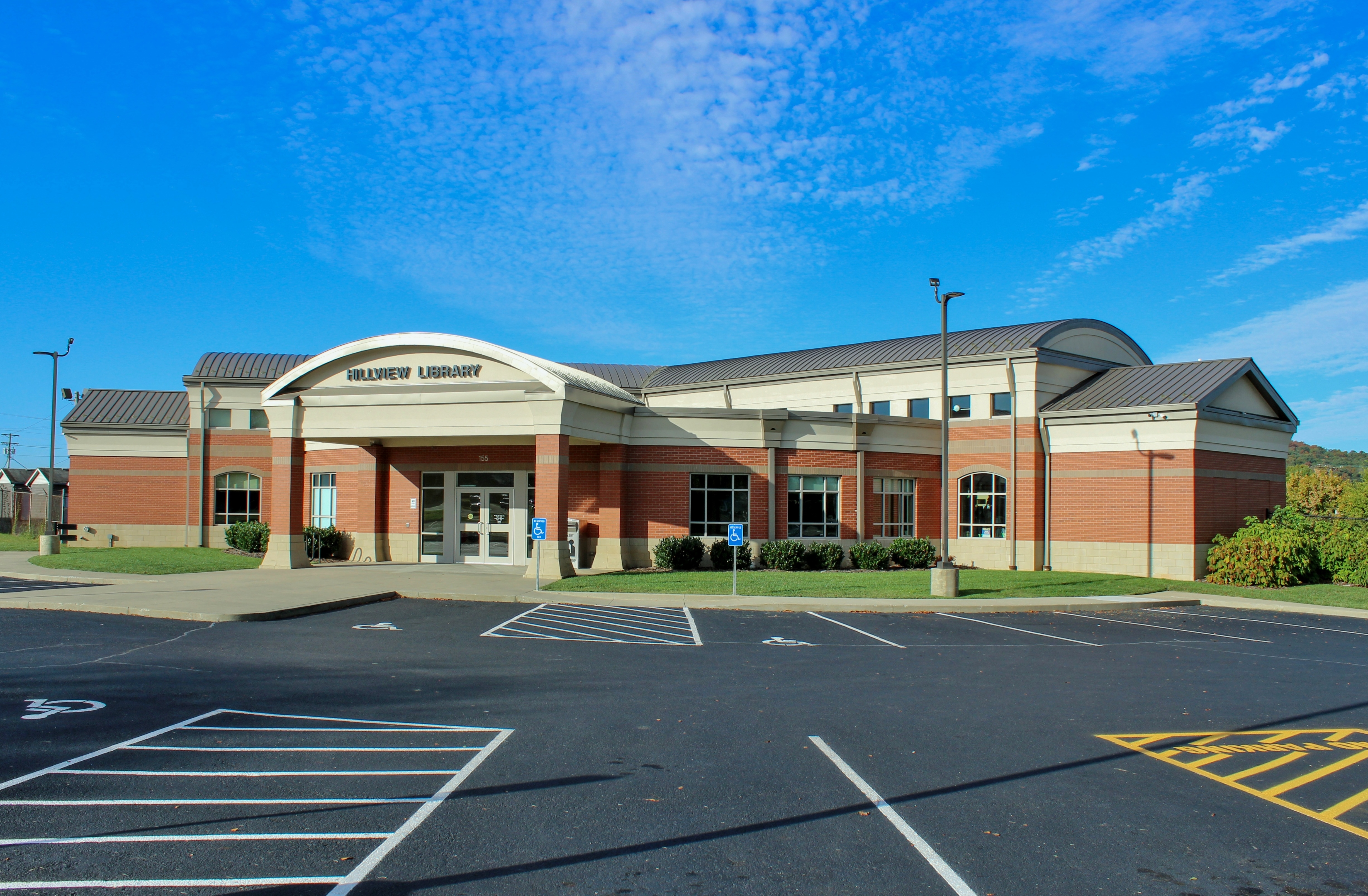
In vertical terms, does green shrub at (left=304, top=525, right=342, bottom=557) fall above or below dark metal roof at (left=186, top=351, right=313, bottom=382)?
below

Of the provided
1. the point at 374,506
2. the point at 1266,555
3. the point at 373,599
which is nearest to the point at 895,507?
the point at 1266,555

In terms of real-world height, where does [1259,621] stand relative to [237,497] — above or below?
below

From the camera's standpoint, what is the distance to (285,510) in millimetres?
23609

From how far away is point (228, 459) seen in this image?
3356cm

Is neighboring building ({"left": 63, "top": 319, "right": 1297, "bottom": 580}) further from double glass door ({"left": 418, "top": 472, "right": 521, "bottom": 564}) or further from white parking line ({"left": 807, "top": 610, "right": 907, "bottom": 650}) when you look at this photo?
white parking line ({"left": 807, "top": 610, "right": 907, "bottom": 650})

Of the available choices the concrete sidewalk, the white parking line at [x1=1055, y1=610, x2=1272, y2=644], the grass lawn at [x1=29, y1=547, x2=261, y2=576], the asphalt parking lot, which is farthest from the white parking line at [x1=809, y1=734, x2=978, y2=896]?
the grass lawn at [x1=29, y1=547, x2=261, y2=576]

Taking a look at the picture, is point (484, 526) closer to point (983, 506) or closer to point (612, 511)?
point (612, 511)

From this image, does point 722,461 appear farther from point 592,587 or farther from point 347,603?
point 347,603

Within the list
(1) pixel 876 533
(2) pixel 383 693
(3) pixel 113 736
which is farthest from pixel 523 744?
(1) pixel 876 533

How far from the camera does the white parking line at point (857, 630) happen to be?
13.3 m

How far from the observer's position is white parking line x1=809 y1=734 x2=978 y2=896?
4633 mm

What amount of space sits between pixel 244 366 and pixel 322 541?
39.5 ft

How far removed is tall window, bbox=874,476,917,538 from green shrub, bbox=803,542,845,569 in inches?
101

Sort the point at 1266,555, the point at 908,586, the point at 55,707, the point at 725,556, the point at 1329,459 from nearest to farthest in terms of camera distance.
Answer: the point at 55,707
the point at 908,586
the point at 1266,555
the point at 725,556
the point at 1329,459
